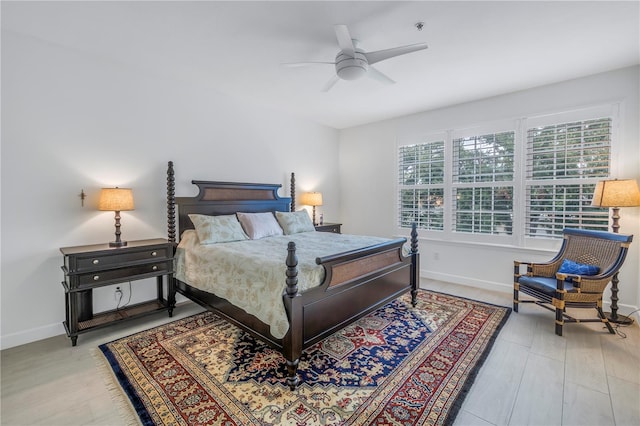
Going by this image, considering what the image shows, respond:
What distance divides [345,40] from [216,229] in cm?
238

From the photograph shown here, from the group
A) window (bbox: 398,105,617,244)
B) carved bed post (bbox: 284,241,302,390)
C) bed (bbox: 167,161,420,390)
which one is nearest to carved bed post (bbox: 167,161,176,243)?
bed (bbox: 167,161,420,390)

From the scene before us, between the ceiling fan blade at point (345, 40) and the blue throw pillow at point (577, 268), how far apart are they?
3.08m

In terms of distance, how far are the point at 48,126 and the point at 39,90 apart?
13.2 inches

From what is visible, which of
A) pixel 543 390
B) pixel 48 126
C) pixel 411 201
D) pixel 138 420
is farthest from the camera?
pixel 411 201

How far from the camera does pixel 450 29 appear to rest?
8.14ft

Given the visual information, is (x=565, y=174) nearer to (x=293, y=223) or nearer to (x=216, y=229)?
(x=293, y=223)

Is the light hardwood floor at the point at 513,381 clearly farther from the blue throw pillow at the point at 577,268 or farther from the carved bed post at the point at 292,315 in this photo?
the carved bed post at the point at 292,315

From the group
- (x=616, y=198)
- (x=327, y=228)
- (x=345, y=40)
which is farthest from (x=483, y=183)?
(x=345, y=40)

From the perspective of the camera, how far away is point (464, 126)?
172 inches

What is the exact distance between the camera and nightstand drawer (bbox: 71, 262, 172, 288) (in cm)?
261

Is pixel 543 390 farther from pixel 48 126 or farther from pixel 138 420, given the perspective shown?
pixel 48 126

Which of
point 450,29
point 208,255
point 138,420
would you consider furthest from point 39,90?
point 450,29

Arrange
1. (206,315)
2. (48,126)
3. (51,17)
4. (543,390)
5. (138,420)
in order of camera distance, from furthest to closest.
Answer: (206,315)
(48,126)
(51,17)
(543,390)
(138,420)

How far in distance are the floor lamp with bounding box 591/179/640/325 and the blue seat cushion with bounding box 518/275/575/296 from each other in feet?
1.63
